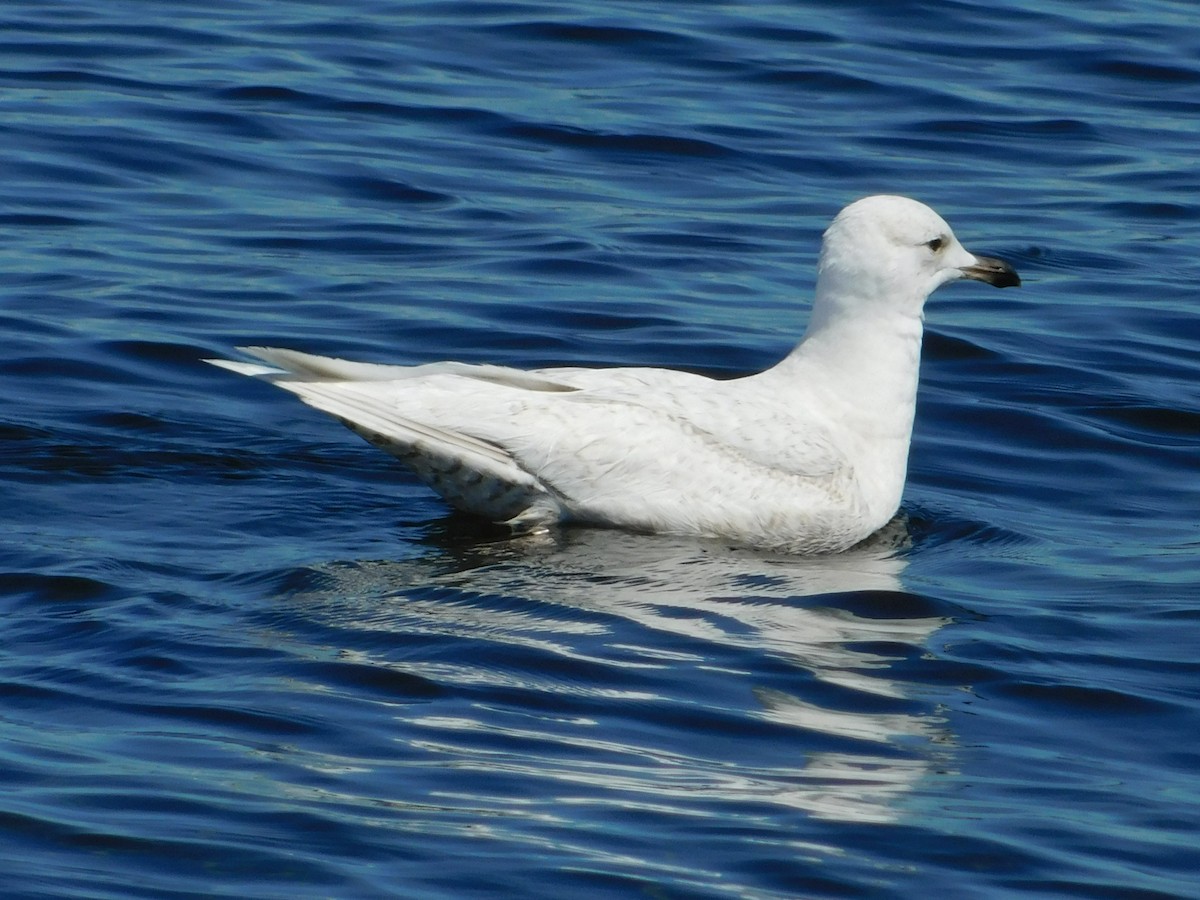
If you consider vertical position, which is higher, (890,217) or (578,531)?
(890,217)

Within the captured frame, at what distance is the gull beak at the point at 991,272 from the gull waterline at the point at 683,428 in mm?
301

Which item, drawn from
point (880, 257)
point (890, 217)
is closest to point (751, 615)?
point (880, 257)

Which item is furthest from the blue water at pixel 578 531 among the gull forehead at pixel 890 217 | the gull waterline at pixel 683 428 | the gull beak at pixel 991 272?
Answer: the gull forehead at pixel 890 217

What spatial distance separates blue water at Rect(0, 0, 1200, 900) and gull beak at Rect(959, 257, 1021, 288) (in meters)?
0.88

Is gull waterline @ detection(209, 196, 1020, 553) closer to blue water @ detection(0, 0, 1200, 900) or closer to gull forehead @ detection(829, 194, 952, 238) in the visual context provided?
gull forehead @ detection(829, 194, 952, 238)

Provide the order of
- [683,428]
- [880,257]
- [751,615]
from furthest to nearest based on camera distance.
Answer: [880,257]
[683,428]
[751,615]

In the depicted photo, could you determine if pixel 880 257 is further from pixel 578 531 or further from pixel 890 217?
pixel 578 531

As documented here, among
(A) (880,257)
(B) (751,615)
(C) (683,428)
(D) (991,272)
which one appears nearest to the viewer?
(B) (751,615)

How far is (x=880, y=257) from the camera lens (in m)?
8.12

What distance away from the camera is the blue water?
5223mm

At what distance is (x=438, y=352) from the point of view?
1010cm

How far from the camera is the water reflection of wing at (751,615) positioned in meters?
5.68

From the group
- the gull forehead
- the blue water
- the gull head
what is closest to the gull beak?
the gull head

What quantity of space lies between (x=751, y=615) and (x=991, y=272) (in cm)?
225
